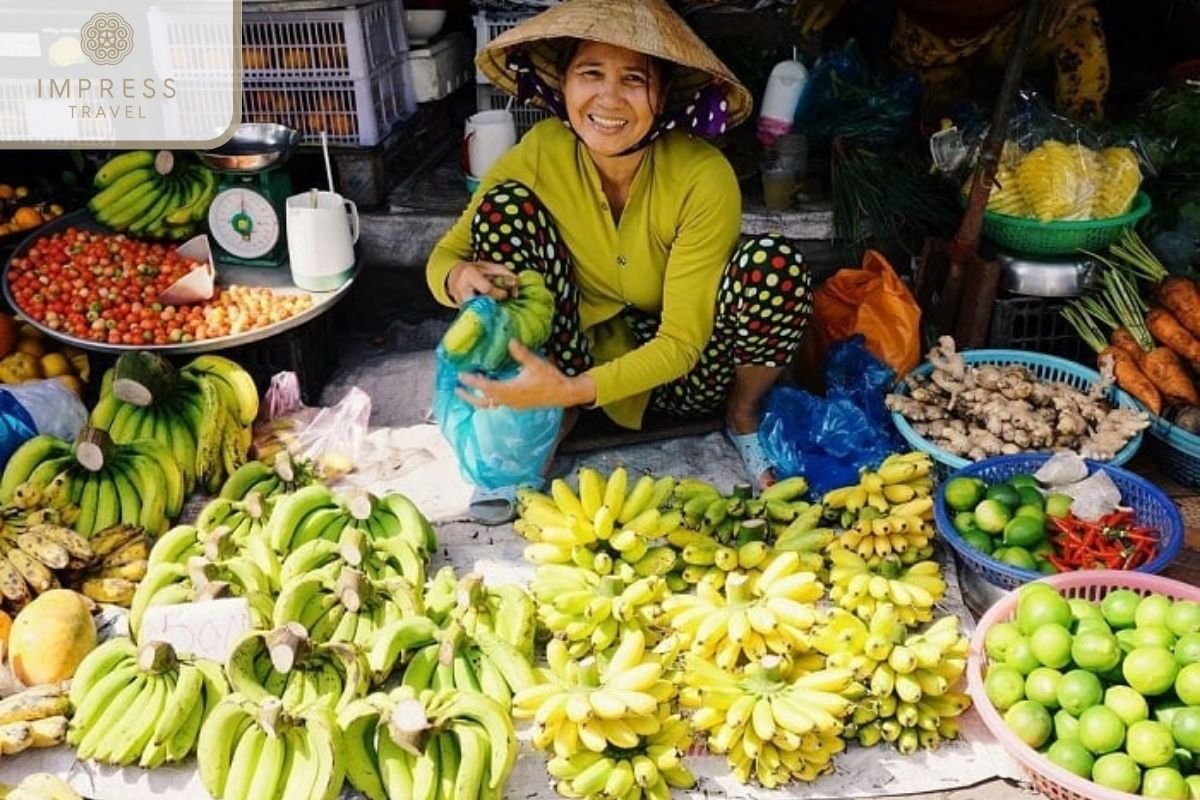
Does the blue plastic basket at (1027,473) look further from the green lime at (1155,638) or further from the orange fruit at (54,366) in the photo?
the orange fruit at (54,366)

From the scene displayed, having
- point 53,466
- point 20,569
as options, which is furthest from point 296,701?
point 53,466

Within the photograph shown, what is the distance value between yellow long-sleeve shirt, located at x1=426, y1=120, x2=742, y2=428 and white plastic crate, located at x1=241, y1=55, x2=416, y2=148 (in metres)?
1.05

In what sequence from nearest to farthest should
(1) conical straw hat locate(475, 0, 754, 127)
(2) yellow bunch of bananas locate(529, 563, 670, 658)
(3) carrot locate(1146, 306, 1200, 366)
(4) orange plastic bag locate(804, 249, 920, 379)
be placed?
(2) yellow bunch of bananas locate(529, 563, 670, 658) → (1) conical straw hat locate(475, 0, 754, 127) → (3) carrot locate(1146, 306, 1200, 366) → (4) orange plastic bag locate(804, 249, 920, 379)

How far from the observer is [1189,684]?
2064 millimetres

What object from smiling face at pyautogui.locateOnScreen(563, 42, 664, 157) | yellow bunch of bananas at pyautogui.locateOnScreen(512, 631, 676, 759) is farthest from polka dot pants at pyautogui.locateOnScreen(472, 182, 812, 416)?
yellow bunch of bananas at pyautogui.locateOnScreen(512, 631, 676, 759)

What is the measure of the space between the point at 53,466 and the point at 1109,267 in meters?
3.21

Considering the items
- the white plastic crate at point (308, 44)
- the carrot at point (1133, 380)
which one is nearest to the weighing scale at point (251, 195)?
the white plastic crate at point (308, 44)

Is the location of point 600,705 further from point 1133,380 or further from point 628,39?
point 1133,380

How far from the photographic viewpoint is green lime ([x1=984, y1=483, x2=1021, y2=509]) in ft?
9.02

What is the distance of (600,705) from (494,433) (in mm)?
1123

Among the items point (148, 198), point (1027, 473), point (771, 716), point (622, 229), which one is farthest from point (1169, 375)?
point (148, 198)

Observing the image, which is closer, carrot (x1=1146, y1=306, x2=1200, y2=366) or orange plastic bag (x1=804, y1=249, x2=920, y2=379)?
carrot (x1=1146, y1=306, x2=1200, y2=366)

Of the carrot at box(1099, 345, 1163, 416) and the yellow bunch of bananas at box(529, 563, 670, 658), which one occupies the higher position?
the carrot at box(1099, 345, 1163, 416)

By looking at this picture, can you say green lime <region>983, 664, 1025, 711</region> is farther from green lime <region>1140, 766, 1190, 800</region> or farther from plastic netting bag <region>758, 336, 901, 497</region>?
plastic netting bag <region>758, 336, 901, 497</region>
